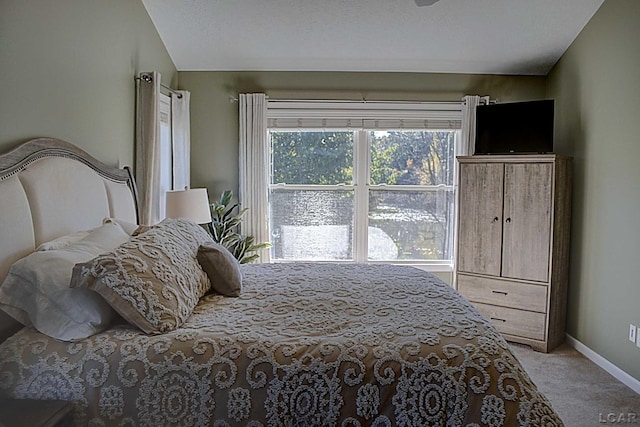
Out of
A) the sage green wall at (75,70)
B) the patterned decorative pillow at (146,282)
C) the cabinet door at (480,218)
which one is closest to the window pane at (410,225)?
the cabinet door at (480,218)

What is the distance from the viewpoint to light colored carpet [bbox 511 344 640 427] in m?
2.74

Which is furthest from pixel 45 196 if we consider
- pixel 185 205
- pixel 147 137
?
pixel 185 205

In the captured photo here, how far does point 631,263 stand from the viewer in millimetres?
3191

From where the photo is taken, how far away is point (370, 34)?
13.2 ft

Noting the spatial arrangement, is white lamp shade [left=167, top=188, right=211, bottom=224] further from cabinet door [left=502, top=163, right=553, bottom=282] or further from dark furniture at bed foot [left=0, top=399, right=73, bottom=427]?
cabinet door [left=502, top=163, right=553, bottom=282]

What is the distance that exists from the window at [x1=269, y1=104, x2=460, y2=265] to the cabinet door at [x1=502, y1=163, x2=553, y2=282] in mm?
779

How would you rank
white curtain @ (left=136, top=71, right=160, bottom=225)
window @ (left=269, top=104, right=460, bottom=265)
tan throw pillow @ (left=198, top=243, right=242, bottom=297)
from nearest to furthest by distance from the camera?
tan throw pillow @ (left=198, top=243, right=242, bottom=297) < white curtain @ (left=136, top=71, right=160, bottom=225) < window @ (left=269, top=104, right=460, bottom=265)

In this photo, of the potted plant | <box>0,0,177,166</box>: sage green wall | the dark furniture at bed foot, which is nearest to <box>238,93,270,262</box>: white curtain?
the potted plant

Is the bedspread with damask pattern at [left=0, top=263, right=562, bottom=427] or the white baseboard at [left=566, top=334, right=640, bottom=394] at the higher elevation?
the bedspread with damask pattern at [left=0, top=263, right=562, bottom=427]

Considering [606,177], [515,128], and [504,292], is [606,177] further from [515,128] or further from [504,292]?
[504,292]

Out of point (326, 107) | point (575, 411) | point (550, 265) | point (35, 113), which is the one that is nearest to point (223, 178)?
point (326, 107)

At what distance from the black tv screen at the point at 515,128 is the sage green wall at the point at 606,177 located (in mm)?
272

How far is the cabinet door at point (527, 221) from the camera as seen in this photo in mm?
3764

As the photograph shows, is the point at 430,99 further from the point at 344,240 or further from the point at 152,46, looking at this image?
the point at 152,46
